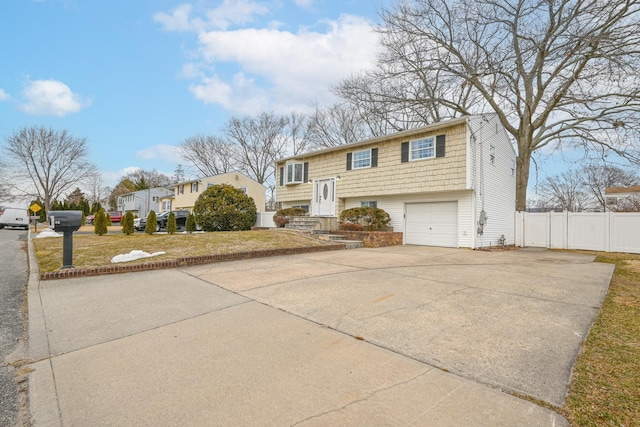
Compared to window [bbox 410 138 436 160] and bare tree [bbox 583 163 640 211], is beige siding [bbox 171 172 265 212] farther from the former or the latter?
bare tree [bbox 583 163 640 211]

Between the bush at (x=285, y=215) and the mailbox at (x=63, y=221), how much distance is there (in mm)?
10465

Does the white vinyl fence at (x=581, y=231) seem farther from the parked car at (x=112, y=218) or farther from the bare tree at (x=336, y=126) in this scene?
the parked car at (x=112, y=218)

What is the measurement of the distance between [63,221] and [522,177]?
64.3 ft

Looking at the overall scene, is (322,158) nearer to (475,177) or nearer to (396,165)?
(396,165)

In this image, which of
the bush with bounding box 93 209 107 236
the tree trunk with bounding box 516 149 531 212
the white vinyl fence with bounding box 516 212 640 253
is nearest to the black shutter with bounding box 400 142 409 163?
the white vinyl fence with bounding box 516 212 640 253

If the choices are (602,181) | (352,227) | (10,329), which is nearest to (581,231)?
(352,227)

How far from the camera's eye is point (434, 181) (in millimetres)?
13055

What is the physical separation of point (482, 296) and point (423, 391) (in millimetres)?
3134

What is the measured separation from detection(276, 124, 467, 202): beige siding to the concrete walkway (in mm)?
7446

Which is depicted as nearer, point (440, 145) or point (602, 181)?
point (440, 145)

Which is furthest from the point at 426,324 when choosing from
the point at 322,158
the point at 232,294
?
the point at 322,158

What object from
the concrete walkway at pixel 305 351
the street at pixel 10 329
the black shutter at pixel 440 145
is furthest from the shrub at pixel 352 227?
the street at pixel 10 329

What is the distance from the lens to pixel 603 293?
17.2 feet

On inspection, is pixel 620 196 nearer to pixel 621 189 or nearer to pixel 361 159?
pixel 621 189
